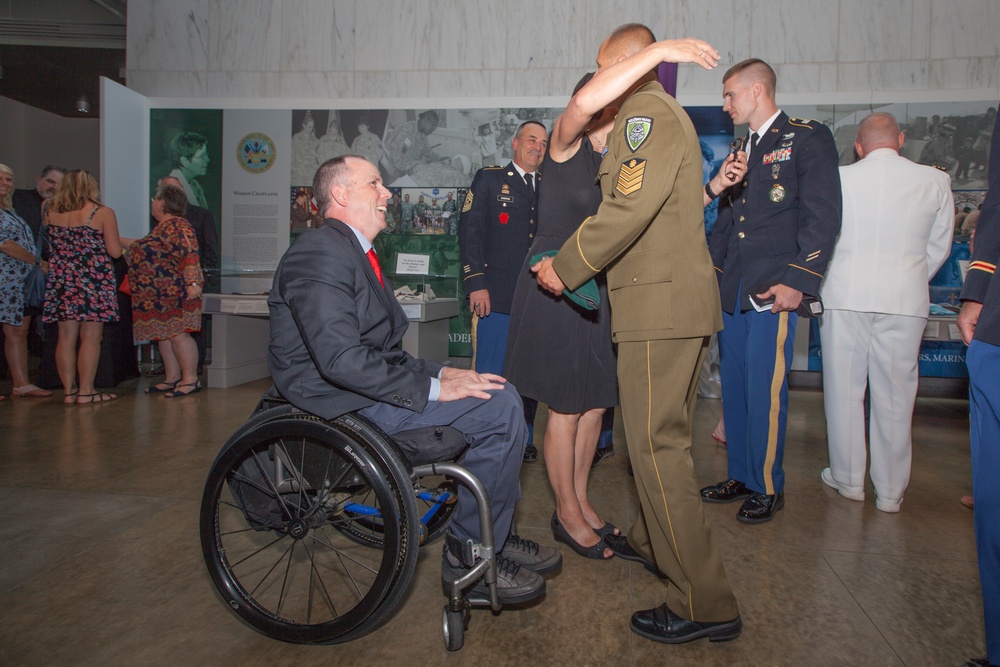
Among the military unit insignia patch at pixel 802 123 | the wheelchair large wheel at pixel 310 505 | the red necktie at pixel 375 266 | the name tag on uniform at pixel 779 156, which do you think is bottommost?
the wheelchair large wheel at pixel 310 505

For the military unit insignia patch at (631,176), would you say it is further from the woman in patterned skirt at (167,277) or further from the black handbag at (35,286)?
the black handbag at (35,286)

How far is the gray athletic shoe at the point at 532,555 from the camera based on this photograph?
1935mm

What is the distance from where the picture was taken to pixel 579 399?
6.39 feet

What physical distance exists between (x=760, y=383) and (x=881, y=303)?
639 mm

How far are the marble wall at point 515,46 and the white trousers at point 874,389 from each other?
4005 millimetres

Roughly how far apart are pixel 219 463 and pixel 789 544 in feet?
6.20

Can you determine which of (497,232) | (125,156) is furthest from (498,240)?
(125,156)

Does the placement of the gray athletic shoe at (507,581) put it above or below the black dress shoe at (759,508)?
above

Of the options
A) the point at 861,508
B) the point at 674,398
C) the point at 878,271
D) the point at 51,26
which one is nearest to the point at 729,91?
the point at 878,271

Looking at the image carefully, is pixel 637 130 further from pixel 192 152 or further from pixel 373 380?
pixel 192 152

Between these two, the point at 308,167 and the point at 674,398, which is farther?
the point at 308,167

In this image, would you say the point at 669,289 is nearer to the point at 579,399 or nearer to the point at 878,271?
the point at 579,399

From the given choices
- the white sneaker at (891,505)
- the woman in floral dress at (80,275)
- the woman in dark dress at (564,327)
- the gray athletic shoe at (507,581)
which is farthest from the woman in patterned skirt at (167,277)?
the white sneaker at (891,505)

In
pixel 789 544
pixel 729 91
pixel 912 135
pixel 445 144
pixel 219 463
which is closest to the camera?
pixel 219 463
